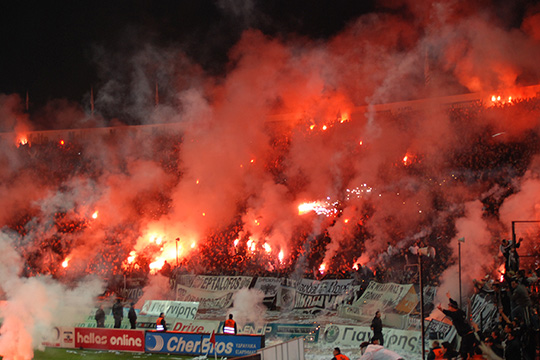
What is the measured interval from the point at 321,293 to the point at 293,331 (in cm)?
195

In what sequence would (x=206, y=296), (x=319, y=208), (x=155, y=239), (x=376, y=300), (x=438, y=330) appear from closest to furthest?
1. (x=438, y=330)
2. (x=376, y=300)
3. (x=206, y=296)
4. (x=319, y=208)
5. (x=155, y=239)

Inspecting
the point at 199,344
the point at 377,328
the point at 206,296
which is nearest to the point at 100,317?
the point at 206,296

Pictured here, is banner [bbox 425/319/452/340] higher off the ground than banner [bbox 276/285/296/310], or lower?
lower

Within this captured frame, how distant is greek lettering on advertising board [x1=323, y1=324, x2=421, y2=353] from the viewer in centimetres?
987

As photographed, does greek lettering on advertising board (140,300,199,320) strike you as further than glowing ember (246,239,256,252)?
No

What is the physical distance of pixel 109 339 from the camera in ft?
39.9

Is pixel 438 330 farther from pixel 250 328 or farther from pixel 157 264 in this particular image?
pixel 157 264

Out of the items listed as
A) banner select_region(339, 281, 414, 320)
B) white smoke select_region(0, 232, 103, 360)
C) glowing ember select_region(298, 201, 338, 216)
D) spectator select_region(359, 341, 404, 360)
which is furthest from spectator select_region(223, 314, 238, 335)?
glowing ember select_region(298, 201, 338, 216)

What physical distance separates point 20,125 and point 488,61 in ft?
70.7

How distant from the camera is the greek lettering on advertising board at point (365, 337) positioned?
987 centimetres

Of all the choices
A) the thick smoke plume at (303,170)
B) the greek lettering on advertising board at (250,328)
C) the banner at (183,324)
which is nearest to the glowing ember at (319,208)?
the thick smoke plume at (303,170)

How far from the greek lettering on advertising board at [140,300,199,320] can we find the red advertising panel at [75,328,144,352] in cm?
162

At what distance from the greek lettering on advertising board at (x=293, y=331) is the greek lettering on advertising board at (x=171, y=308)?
267cm

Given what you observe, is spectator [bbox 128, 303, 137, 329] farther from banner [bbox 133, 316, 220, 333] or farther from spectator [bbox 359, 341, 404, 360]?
spectator [bbox 359, 341, 404, 360]
